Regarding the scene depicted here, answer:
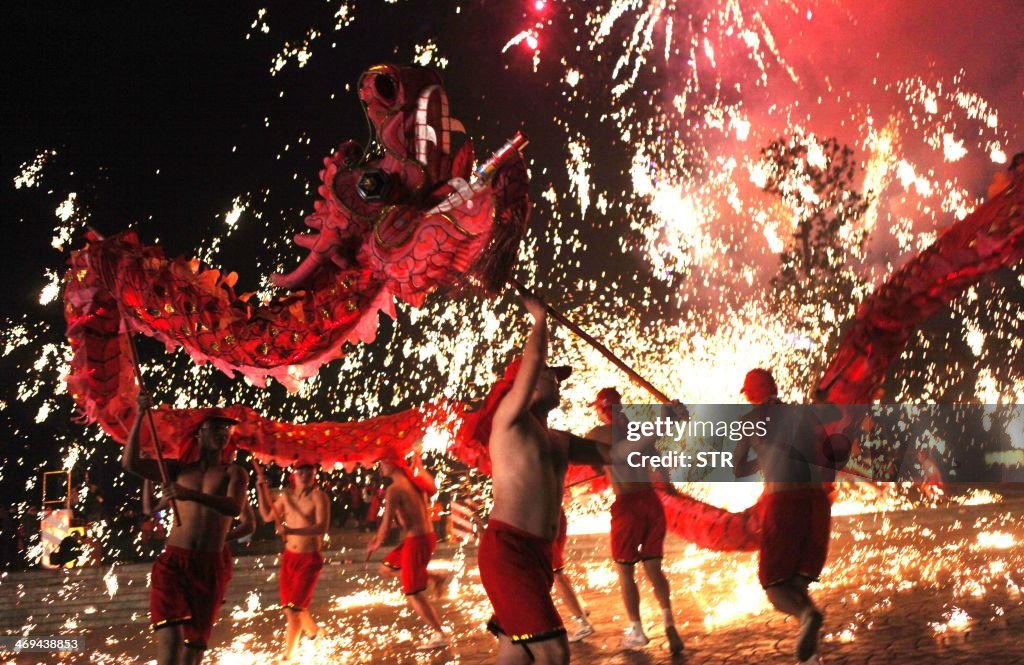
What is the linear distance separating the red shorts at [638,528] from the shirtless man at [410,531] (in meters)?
1.84

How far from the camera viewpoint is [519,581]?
4.44 metres

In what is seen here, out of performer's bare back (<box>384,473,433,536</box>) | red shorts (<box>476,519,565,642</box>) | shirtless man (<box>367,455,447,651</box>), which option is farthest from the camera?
performer's bare back (<box>384,473,433,536</box>)

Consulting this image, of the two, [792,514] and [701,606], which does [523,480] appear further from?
[701,606]

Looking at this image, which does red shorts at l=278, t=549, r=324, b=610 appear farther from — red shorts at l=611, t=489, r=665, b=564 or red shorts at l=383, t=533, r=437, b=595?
red shorts at l=611, t=489, r=665, b=564

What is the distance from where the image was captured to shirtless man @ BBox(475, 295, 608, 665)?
438 cm

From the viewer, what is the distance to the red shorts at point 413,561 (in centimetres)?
856

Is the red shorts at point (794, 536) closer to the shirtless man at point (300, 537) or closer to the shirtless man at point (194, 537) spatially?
the shirtless man at point (194, 537)

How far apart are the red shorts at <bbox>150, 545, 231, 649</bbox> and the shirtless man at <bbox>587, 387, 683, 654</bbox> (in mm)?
2908

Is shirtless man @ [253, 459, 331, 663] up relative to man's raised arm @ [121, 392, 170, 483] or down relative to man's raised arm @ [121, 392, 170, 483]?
down

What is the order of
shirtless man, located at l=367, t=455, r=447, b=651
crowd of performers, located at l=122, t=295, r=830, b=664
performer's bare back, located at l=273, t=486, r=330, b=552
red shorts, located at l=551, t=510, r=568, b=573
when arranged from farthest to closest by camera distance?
1. performer's bare back, located at l=273, t=486, r=330, b=552
2. shirtless man, located at l=367, t=455, r=447, b=651
3. red shorts, located at l=551, t=510, r=568, b=573
4. crowd of performers, located at l=122, t=295, r=830, b=664

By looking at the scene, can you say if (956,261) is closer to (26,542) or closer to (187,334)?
(187,334)

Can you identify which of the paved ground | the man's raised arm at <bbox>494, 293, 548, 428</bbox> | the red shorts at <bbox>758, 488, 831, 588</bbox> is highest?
the man's raised arm at <bbox>494, 293, 548, 428</bbox>

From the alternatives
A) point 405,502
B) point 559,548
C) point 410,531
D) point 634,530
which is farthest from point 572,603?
point 405,502

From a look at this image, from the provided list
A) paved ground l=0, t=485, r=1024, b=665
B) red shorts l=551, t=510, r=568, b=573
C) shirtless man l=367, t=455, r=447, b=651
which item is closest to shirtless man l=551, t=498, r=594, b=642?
red shorts l=551, t=510, r=568, b=573
